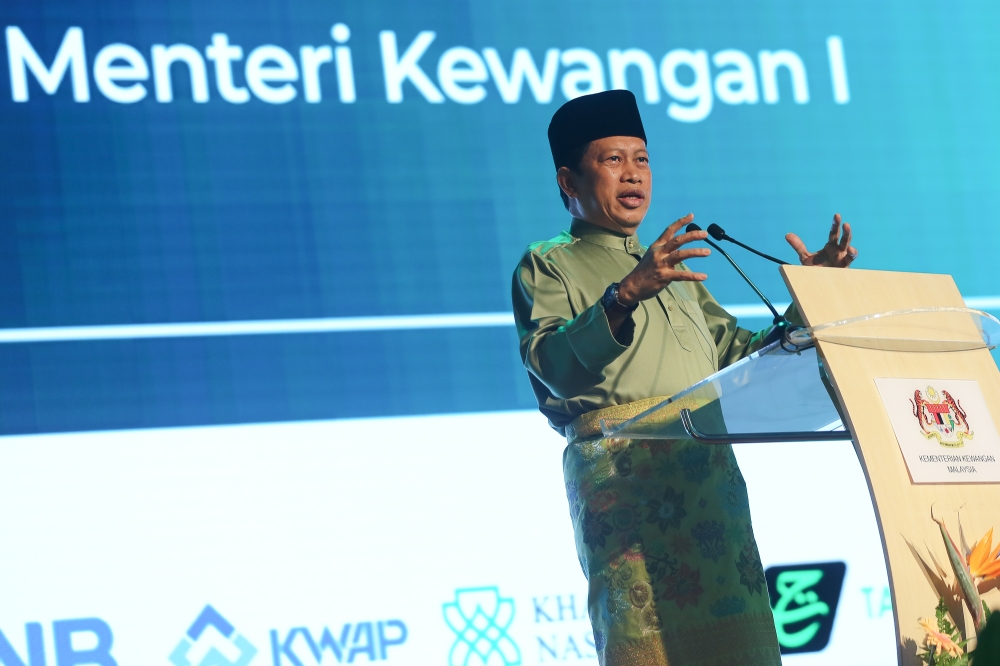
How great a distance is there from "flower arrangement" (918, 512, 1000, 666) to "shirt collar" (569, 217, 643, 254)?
890 mm

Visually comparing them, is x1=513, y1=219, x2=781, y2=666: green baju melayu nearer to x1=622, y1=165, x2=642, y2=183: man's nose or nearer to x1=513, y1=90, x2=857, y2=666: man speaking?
x1=513, y1=90, x2=857, y2=666: man speaking

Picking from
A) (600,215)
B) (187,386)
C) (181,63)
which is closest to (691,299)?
(600,215)

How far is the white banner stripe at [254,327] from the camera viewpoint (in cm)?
282

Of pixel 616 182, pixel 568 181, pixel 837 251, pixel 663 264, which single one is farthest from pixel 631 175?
pixel 663 264

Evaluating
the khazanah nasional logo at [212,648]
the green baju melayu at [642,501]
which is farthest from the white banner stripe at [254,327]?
the green baju melayu at [642,501]

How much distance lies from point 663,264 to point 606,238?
521mm

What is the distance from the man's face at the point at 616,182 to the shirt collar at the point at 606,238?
0.01 meters

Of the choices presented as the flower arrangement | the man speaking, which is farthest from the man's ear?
the flower arrangement

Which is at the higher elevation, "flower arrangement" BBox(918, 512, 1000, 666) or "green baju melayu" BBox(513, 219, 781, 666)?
"green baju melayu" BBox(513, 219, 781, 666)

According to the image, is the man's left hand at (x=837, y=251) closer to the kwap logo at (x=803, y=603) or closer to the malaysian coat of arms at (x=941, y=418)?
the malaysian coat of arms at (x=941, y=418)

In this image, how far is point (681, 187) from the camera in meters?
3.28

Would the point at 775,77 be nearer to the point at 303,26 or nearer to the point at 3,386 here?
the point at 303,26

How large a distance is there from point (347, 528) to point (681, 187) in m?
1.27

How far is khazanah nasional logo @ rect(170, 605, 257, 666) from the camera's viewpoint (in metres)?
2.66
